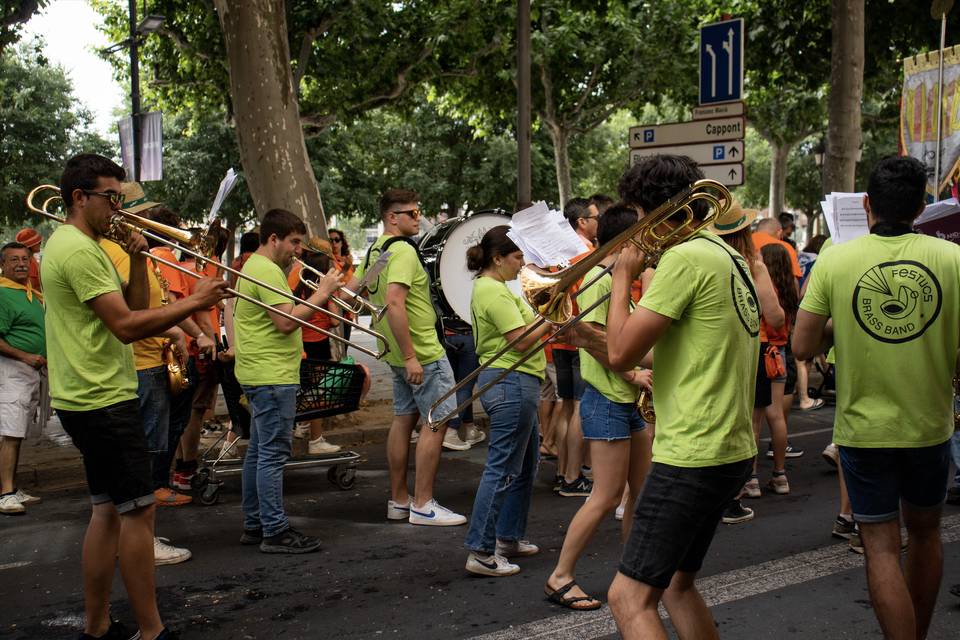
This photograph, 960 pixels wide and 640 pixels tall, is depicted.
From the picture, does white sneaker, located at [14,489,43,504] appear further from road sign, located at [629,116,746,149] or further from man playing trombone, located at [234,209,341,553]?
road sign, located at [629,116,746,149]

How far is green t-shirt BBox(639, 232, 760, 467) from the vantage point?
286cm

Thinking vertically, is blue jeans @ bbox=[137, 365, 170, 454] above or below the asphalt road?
above

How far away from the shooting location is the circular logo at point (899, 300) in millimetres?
3385

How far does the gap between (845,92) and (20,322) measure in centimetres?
1019

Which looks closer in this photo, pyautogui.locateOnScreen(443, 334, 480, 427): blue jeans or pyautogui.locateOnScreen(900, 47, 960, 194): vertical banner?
pyautogui.locateOnScreen(900, 47, 960, 194): vertical banner

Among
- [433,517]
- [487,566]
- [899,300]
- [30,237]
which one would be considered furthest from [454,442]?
[899,300]

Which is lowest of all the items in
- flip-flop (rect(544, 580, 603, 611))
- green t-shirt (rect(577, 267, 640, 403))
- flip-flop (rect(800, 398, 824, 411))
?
flip-flop (rect(544, 580, 603, 611))

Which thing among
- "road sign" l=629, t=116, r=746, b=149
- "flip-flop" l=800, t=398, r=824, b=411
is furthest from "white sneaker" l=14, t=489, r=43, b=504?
"flip-flop" l=800, t=398, r=824, b=411

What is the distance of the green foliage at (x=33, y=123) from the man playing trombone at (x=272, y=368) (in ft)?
95.0

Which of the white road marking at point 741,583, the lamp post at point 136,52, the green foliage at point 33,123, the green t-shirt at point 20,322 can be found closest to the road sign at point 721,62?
the white road marking at point 741,583

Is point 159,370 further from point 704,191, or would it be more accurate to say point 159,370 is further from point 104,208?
point 704,191

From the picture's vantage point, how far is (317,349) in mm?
8562

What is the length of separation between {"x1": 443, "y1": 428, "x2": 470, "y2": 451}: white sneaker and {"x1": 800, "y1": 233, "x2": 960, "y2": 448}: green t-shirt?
5.19 m

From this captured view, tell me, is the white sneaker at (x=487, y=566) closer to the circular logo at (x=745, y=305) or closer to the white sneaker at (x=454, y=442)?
the circular logo at (x=745, y=305)
